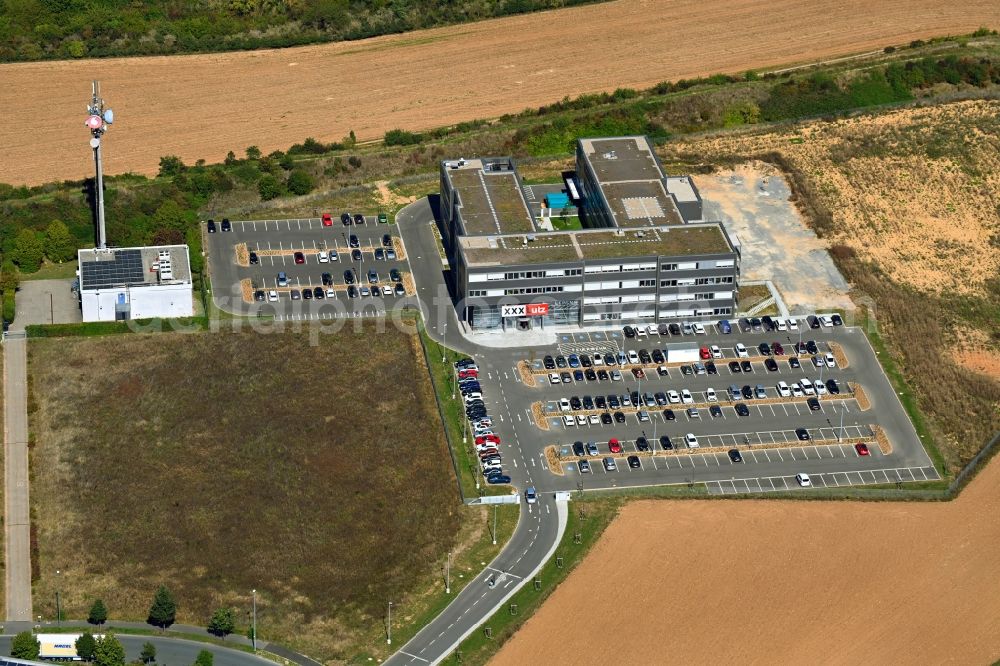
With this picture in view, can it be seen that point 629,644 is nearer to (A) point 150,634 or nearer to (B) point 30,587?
(A) point 150,634

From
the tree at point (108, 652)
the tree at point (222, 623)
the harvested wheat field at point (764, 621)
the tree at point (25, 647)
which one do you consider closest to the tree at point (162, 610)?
the tree at point (222, 623)

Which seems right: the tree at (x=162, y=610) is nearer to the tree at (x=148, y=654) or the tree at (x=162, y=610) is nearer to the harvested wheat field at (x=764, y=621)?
the tree at (x=148, y=654)

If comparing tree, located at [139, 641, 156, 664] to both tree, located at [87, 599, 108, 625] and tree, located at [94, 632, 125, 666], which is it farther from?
tree, located at [87, 599, 108, 625]

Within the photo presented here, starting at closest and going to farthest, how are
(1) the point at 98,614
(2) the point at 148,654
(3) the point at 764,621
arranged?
(2) the point at 148,654
(1) the point at 98,614
(3) the point at 764,621

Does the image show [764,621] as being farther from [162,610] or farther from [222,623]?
[162,610]

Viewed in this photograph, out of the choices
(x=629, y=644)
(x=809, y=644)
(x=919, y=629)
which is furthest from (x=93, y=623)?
(x=919, y=629)

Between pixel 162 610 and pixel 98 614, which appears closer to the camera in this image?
pixel 162 610

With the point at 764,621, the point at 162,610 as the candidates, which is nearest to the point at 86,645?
the point at 162,610
